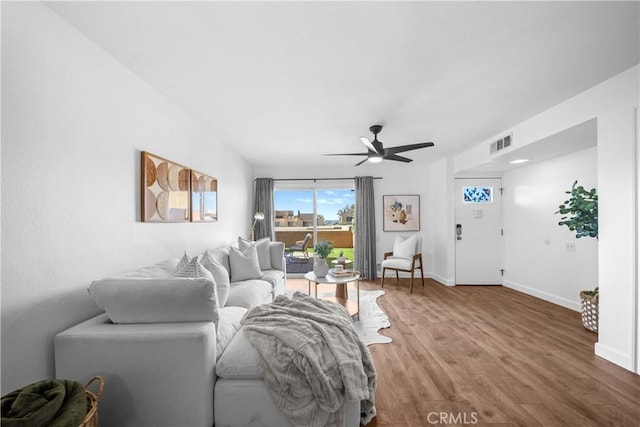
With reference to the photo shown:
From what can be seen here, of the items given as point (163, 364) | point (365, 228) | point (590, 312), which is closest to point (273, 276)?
point (163, 364)

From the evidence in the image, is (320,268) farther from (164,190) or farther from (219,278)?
(164,190)

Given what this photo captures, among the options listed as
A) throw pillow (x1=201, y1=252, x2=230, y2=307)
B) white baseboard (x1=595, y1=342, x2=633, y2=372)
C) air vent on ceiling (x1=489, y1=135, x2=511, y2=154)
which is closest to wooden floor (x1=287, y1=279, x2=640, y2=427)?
white baseboard (x1=595, y1=342, x2=633, y2=372)

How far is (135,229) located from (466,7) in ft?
9.16

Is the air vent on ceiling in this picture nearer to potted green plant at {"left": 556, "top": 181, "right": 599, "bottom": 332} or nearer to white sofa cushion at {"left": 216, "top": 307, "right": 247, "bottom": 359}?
potted green plant at {"left": 556, "top": 181, "right": 599, "bottom": 332}

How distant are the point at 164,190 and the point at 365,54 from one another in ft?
7.06

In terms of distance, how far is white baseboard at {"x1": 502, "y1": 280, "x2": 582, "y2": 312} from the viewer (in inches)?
154

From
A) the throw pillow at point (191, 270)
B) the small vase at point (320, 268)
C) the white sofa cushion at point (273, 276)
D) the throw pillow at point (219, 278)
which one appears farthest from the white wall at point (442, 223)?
the throw pillow at point (191, 270)

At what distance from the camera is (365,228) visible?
607 centimetres

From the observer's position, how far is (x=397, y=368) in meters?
2.45

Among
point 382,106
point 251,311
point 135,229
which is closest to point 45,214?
point 135,229

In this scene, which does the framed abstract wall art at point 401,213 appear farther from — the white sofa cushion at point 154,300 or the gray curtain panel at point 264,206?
the white sofa cushion at point 154,300

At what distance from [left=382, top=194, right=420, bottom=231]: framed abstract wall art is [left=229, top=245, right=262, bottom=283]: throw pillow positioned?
3371 millimetres

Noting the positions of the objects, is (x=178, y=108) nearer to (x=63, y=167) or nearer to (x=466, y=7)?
(x=63, y=167)

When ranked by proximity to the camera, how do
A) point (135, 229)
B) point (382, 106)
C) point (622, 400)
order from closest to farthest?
point (622, 400), point (135, 229), point (382, 106)
